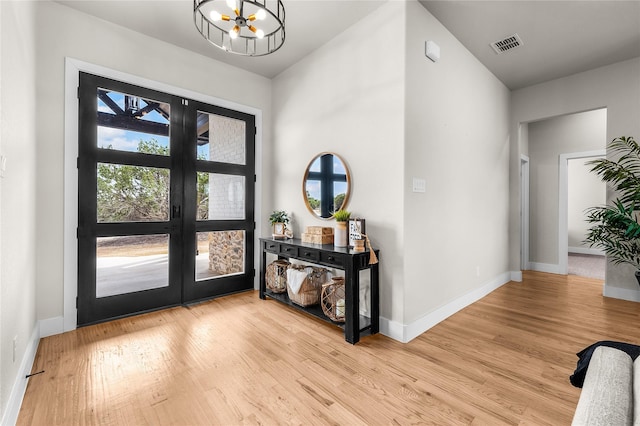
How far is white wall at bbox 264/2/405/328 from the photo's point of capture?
261 cm

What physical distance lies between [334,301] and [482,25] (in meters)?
3.19

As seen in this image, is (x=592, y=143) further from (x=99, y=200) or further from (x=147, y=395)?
(x=99, y=200)

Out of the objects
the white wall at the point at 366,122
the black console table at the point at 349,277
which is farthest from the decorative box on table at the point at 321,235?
the white wall at the point at 366,122

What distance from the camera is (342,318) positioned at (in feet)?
8.87

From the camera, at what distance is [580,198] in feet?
24.5

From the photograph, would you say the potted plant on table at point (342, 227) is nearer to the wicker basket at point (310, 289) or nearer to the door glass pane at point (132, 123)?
the wicker basket at point (310, 289)

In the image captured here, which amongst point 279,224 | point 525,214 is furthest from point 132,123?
point 525,214

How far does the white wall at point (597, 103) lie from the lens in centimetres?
367

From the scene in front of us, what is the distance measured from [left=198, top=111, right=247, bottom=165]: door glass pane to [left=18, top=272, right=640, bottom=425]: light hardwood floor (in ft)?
6.25

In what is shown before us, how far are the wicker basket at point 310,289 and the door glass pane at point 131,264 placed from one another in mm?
1492

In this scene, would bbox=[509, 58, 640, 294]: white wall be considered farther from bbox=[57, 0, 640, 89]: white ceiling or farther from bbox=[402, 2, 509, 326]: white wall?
bbox=[402, 2, 509, 326]: white wall

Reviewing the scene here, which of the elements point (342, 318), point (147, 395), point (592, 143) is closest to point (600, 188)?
point (592, 143)

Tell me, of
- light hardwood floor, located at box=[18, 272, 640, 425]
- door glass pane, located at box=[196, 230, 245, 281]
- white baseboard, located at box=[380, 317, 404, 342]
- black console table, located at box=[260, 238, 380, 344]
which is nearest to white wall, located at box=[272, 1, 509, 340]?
white baseboard, located at box=[380, 317, 404, 342]

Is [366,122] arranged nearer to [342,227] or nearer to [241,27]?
[342,227]
